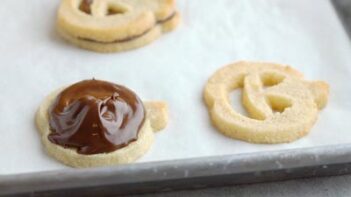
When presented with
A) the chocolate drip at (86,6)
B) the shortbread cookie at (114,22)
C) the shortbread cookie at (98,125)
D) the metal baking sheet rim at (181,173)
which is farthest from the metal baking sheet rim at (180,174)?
the chocolate drip at (86,6)

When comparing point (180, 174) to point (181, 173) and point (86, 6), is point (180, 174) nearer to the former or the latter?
point (181, 173)

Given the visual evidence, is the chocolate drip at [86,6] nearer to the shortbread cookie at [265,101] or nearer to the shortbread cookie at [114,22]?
the shortbread cookie at [114,22]

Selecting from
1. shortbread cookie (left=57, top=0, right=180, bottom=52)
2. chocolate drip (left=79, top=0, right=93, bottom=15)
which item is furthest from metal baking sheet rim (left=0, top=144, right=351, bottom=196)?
chocolate drip (left=79, top=0, right=93, bottom=15)

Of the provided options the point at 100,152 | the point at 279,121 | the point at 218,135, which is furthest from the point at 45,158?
the point at 279,121

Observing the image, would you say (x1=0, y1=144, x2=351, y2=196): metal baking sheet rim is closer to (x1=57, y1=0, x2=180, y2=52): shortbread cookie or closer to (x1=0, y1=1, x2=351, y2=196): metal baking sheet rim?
(x1=0, y1=1, x2=351, y2=196): metal baking sheet rim

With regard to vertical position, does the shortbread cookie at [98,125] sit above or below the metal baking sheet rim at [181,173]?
below

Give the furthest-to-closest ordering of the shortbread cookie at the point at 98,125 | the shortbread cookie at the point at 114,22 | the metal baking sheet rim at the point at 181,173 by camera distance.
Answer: the shortbread cookie at the point at 114,22
the shortbread cookie at the point at 98,125
the metal baking sheet rim at the point at 181,173

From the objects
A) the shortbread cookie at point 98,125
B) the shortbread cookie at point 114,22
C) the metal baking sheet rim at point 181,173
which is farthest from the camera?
the shortbread cookie at point 114,22

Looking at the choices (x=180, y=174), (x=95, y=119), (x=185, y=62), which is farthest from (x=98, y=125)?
(x=185, y=62)
